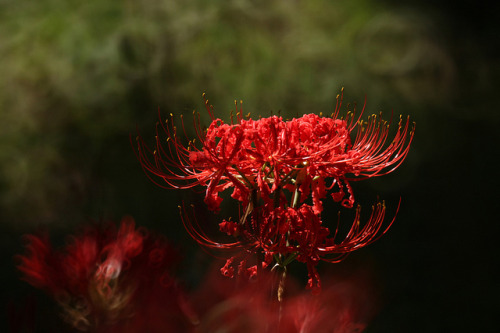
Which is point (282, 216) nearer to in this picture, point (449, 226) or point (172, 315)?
point (172, 315)

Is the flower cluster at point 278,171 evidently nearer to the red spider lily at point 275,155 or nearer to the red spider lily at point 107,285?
the red spider lily at point 275,155

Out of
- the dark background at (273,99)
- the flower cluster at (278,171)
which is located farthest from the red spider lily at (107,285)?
A: the dark background at (273,99)

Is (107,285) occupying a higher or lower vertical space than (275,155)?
lower

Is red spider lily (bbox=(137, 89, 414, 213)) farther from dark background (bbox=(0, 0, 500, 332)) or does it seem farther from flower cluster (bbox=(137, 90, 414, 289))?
dark background (bbox=(0, 0, 500, 332))

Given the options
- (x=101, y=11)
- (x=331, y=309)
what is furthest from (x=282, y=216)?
(x=101, y=11)

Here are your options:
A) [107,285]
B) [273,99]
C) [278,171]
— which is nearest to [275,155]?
[278,171]

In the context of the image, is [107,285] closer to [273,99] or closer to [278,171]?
[278,171]

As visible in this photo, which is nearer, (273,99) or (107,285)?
(107,285)

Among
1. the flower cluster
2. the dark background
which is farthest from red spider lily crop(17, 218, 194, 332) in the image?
the dark background
